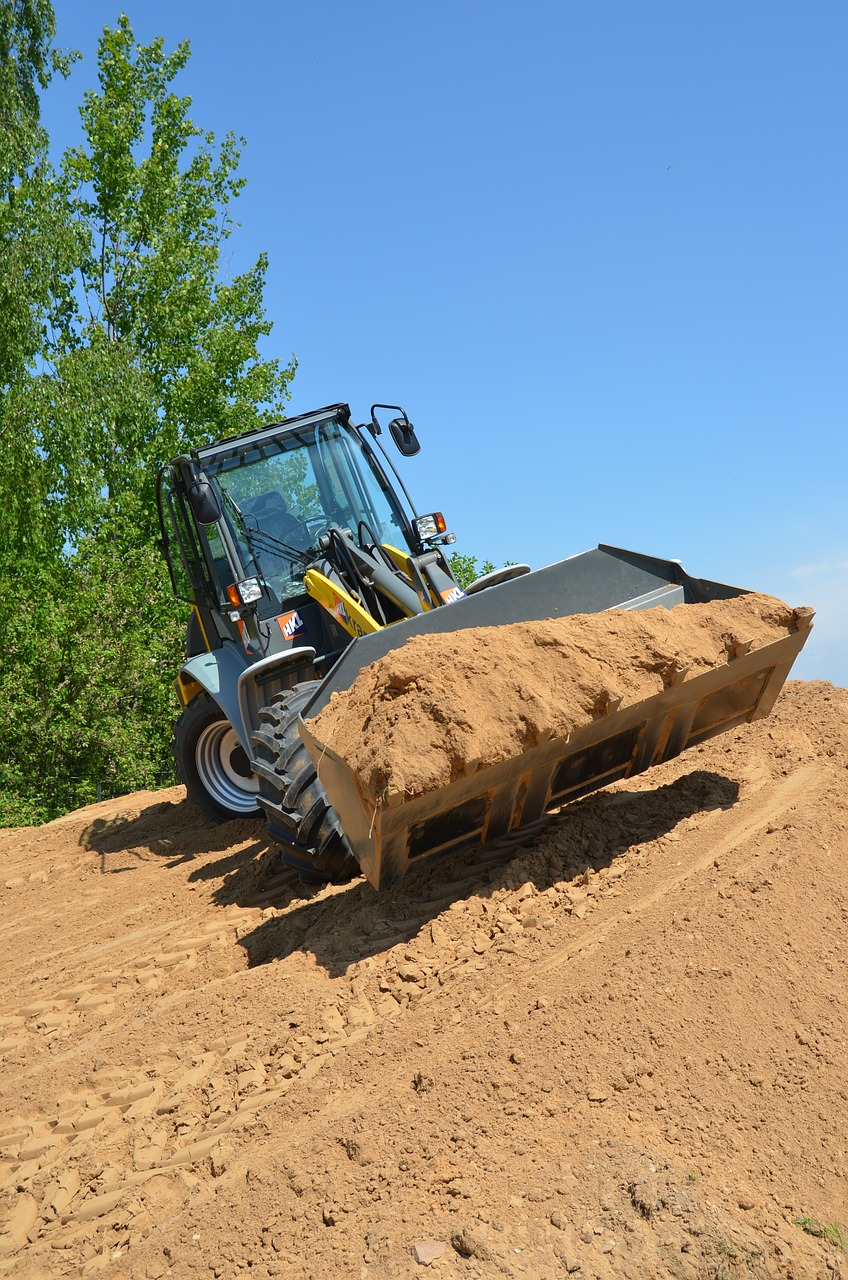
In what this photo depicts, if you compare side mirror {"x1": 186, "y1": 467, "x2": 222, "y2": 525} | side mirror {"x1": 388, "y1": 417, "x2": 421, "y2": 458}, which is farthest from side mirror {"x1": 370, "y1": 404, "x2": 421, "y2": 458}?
side mirror {"x1": 186, "y1": 467, "x2": 222, "y2": 525}

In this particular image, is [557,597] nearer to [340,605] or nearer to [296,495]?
[340,605]

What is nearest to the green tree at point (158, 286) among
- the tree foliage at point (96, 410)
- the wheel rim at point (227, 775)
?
the tree foliage at point (96, 410)

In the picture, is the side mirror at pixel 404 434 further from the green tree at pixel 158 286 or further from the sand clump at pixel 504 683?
the green tree at pixel 158 286

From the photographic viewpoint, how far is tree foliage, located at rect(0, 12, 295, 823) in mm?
15047

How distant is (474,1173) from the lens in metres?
3.45

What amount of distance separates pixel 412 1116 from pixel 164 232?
66.4ft

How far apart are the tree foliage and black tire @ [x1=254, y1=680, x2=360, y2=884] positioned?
954 centimetres

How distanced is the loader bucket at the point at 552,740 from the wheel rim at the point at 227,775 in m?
3.49

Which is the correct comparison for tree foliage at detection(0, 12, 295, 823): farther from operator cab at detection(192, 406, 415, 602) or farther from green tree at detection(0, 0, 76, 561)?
operator cab at detection(192, 406, 415, 602)

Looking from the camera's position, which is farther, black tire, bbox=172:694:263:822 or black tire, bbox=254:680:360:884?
black tire, bbox=172:694:263:822

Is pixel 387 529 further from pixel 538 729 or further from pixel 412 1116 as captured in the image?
pixel 412 1116

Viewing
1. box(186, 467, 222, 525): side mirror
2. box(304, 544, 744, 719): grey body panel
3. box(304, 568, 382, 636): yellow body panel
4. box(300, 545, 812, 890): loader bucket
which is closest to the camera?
box(300, 545, 812, 890): loader bucket

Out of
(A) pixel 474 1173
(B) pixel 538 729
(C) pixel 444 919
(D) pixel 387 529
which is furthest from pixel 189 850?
(A) pixel 474 1173

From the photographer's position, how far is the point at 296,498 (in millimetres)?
7609
